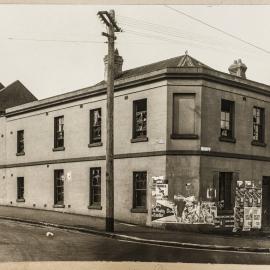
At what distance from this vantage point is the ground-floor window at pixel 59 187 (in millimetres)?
24984

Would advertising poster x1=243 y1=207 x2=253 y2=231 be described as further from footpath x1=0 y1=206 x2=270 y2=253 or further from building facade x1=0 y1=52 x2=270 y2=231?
footpath x1=0 y1=206 x2=270 y2=253

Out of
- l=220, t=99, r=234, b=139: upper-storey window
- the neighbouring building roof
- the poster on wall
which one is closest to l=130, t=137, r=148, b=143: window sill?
l=220, t=99, r=234, b=139: upper-storey window

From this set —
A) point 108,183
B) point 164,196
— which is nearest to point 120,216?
point 164,196

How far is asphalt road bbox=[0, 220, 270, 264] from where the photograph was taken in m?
13.5

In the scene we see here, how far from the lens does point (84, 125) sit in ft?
77.5

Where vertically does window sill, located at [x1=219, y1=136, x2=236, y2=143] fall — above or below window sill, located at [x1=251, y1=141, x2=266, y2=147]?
above

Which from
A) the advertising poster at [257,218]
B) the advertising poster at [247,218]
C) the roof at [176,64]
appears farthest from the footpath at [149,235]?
the roof at [176,64]

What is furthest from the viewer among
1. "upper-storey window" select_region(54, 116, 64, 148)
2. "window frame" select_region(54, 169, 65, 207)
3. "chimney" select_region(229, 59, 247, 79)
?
"upper-storey window" select_region(54, 116, 64, 148)

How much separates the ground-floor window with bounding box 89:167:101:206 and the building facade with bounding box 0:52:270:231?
A: 4cm

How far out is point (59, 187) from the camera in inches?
992

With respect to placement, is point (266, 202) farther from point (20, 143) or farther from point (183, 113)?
point (20, 143)

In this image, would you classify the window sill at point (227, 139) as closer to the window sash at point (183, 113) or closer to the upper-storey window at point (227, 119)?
the upper-storey window at point (227, 119)

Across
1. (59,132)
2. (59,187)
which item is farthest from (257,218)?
(59,132)

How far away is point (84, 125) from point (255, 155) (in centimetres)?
771
